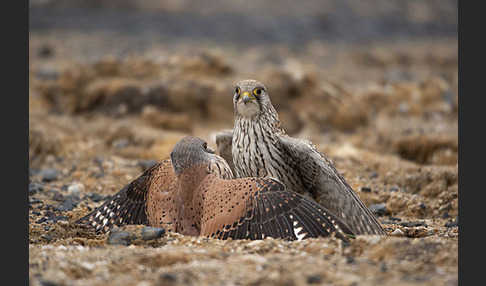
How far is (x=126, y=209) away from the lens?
5391 millimetres

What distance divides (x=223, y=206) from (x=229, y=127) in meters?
8.51

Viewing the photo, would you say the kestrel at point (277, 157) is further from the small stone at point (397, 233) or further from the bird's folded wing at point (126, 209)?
the bird's folded wing at point (126, 209)

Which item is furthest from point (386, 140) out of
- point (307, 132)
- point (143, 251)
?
point (143, 251)

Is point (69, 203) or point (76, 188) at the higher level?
point (76, 188)

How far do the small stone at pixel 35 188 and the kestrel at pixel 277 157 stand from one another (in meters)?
3.01

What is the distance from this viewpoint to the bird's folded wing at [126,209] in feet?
17.4

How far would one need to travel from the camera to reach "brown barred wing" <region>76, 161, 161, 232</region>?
5301 mm

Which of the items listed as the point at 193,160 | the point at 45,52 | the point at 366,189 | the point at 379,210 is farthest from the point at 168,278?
the point at 45,52

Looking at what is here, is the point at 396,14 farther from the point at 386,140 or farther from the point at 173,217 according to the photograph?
the point at 173,217

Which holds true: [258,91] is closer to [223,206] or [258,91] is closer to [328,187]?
[328,187]

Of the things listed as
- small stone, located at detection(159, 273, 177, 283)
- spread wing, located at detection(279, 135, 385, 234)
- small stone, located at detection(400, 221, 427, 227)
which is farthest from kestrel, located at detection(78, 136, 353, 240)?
small stone, located at detection(400, 221, 427, 227)

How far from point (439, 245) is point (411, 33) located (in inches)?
947

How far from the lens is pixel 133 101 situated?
43.2ft

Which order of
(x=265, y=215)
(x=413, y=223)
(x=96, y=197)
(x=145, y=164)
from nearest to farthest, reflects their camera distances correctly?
(x=265, y=215)
(x=413, y=223)
(x=96, y=197)
(x=145, y=164)
